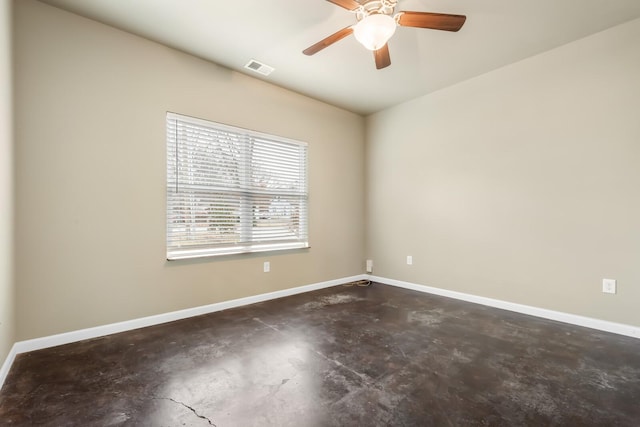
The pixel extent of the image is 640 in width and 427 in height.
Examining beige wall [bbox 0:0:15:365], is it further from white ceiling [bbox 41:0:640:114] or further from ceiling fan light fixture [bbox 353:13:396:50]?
ceiling fan light fixture [bbox 353:13:396:50]

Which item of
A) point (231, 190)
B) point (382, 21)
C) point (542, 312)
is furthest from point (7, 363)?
point (542, 312)

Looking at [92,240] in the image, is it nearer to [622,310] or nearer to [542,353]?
[542,353]

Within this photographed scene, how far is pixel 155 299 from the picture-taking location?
2.75 metres

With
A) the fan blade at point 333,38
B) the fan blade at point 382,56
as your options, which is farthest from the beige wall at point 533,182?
the fan blade at point 333,38

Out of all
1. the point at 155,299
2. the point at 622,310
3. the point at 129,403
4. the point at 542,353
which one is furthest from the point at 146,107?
the point at 622,310

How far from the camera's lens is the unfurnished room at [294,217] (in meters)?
1.75

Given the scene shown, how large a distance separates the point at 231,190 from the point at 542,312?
352 centimetres

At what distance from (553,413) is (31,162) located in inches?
149

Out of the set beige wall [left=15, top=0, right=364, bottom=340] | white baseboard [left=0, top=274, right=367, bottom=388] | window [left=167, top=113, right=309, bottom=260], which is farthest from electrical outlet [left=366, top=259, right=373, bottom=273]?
beige wall [left=15, top=0, right=364, bottom=340]

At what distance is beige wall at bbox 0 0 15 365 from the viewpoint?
181 cm

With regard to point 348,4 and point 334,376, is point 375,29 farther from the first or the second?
point 334,376

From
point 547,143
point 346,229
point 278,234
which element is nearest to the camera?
point 547,143

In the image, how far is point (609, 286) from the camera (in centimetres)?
260

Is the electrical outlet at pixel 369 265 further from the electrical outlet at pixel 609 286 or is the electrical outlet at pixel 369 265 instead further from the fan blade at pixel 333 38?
the fan blade at pixel 333 38
